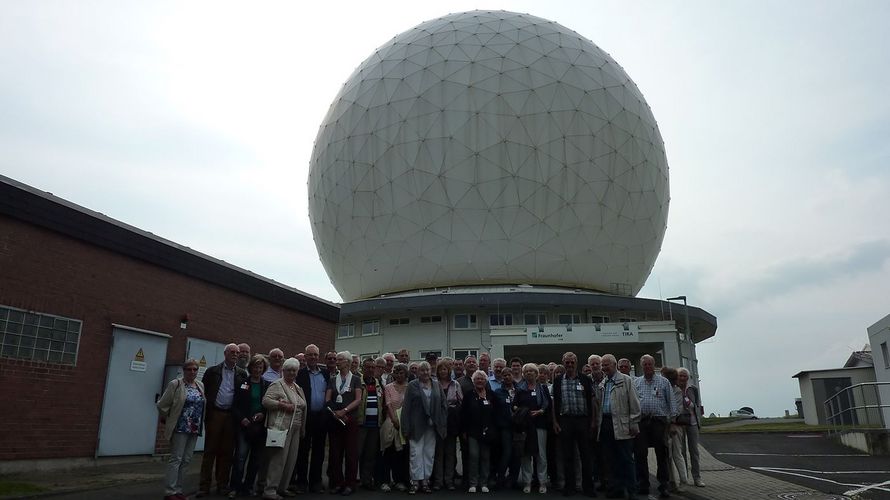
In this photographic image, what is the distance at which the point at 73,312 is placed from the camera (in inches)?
397

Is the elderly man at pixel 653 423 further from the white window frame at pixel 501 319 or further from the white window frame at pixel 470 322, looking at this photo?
the white window frame at pixel 470 322

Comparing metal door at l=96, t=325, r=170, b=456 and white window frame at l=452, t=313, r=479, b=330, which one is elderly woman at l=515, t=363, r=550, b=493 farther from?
white window frame at l=452, t=313, r=479, b=330

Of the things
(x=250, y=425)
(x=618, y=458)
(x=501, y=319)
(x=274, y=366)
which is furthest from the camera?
(x=501, y=319)

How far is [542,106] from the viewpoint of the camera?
84.6 feet

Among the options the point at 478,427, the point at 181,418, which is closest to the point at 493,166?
the point at 478,427

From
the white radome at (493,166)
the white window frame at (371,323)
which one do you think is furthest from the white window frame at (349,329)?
the white radome at (493,166)

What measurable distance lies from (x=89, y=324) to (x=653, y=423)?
9.35 metres

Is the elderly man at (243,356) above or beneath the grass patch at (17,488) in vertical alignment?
above

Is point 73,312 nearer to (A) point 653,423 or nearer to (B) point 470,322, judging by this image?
(A) point 653,423

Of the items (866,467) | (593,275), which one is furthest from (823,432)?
(593,275)

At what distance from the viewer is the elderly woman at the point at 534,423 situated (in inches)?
324

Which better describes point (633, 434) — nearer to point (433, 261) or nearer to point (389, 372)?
point (389, 372)

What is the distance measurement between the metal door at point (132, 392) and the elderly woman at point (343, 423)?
4991mm

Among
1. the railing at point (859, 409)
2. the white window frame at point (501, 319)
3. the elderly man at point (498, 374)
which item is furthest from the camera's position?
the white window frame at point (501, 319)
